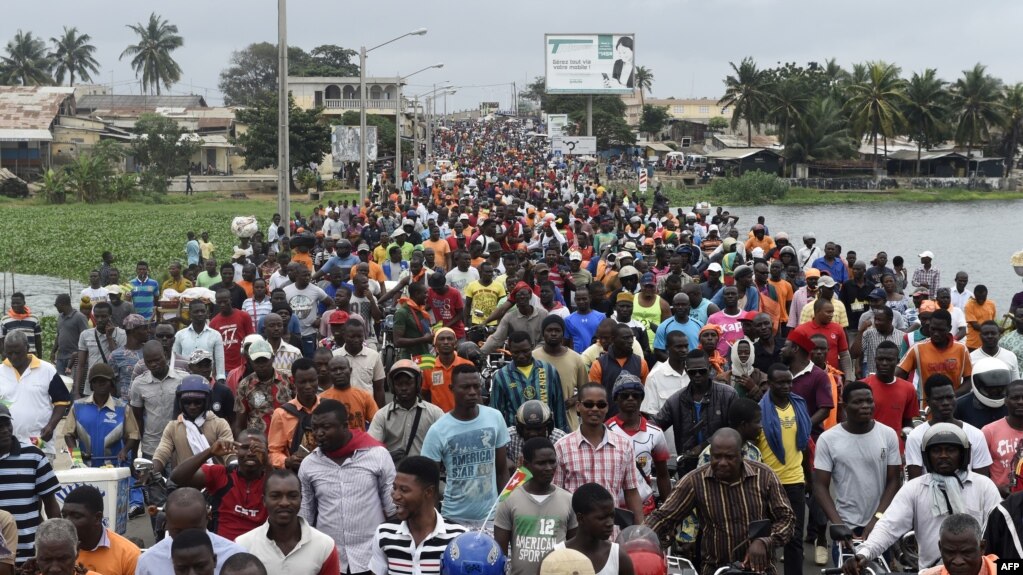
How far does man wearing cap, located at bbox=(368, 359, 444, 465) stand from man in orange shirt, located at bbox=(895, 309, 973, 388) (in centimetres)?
432

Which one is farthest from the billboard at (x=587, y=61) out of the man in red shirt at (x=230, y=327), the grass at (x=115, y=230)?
the man in red shirt at (x=230, y=327)

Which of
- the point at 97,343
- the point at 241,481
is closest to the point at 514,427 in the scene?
the point at 241,481

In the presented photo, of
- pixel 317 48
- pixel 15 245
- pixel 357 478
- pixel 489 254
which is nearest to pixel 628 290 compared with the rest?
pixel 489 254

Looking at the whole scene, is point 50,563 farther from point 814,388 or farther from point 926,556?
point 814,388

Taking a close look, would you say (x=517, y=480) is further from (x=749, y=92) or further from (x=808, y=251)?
(x=749, y=92)

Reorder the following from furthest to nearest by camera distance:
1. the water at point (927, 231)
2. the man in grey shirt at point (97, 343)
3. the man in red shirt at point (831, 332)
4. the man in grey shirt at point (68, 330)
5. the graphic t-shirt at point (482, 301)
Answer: the water at point (927, 231) < the man in grey shirt at point (68, 330) < the graphic t-shirt at point (482, 301) < the man in grey shirt at point (97, 343) < the man in red shirt at point (831, 332)

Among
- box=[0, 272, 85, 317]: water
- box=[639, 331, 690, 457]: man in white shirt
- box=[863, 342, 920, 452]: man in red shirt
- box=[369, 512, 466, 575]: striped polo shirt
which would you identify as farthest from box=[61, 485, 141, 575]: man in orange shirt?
box=[0, 272, 85, 317]: water

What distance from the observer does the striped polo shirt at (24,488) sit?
23.2 ft

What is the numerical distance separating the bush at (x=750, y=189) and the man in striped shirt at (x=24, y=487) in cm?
7373

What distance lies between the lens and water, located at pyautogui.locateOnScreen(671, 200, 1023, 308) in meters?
44.9

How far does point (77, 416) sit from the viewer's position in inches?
394

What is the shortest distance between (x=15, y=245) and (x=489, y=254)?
3066 centimetres

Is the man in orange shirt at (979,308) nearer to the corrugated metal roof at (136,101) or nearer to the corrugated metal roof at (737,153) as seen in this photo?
the corrugated metal roof at (737,153)

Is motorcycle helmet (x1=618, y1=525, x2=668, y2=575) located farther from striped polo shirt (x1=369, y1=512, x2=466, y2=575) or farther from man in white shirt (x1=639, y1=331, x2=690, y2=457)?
man in white shirt (x1=639, y1=331, x2=690, y2=457)
